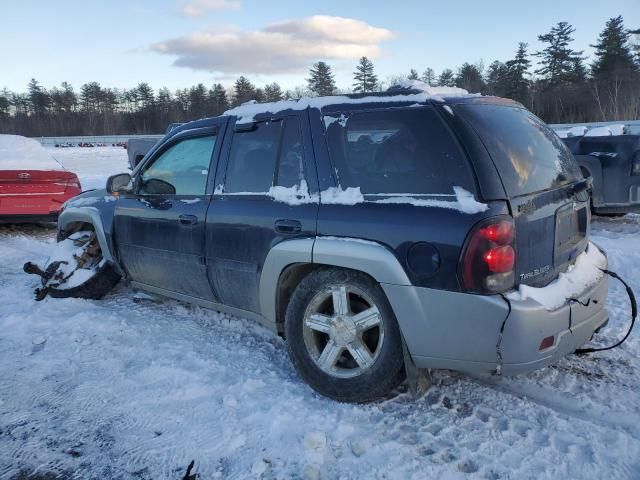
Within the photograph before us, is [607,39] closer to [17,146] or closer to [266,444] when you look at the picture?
[17,146]

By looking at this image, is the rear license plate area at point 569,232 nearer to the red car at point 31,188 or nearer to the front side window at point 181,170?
the front side window at point 181,170

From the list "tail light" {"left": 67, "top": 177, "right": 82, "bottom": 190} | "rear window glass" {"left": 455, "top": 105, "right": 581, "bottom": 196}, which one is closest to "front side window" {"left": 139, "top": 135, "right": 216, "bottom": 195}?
"rear window glass" {"left": 455, "top": 105, "right": 581, "bottom": 196}

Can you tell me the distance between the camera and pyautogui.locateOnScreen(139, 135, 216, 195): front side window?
158 inches

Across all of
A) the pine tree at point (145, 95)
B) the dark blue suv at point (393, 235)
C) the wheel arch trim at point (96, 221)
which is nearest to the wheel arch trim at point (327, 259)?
the dark blue suv at point (393, 235)

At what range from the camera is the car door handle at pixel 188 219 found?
391 centimetres

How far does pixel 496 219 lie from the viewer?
2566 mm

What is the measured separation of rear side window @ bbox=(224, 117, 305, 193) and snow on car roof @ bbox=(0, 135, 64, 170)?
20.4ft

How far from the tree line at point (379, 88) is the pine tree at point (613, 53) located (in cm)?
8

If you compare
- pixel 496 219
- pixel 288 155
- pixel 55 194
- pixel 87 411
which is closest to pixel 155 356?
pixel 87 411

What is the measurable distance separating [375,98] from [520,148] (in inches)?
35.4

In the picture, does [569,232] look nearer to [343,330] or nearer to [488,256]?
[488,256]

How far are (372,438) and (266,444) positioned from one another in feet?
1.86

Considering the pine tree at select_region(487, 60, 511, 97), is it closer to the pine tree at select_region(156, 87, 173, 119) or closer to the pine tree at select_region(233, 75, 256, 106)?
the pine tree at select_region(233, 75, 256, 106)

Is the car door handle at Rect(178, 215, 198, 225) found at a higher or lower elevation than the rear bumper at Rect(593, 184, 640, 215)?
higher
